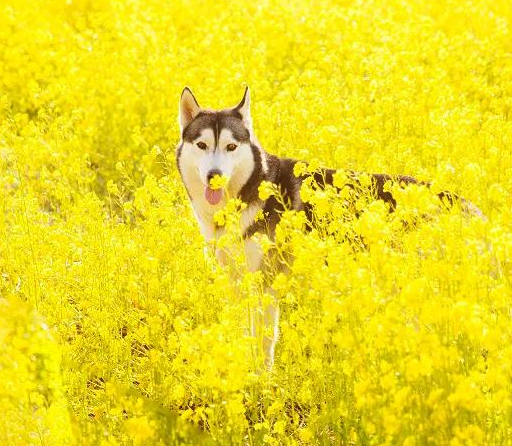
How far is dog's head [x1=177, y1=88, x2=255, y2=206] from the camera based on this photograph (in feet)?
19.1

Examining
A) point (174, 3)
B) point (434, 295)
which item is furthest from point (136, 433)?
point (174, 3)

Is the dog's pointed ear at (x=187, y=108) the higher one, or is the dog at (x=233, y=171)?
the dog's pointed ear at (x=187, y=108)

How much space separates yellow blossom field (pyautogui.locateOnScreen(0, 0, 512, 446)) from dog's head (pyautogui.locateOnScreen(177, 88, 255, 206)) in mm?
255

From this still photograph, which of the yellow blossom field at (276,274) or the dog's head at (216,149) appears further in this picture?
the dog's head at (216,149)

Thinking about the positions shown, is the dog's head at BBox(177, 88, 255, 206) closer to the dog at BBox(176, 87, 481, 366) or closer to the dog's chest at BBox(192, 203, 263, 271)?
the dog at BBox(176, 87, 481, 366)

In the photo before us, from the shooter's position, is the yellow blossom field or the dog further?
the dog

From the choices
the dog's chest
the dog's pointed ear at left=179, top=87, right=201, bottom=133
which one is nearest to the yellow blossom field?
the dog's chest

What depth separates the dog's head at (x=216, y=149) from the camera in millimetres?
5832

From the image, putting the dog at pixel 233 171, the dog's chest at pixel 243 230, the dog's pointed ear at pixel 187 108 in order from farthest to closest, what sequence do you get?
the dog's pointed ear at pixel 187 108, the dog at pixel 233 171, the dog's chest at pixel 243 230

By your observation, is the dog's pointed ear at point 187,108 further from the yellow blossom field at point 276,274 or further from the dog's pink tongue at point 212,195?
the dog's pink tongue at point 212,195

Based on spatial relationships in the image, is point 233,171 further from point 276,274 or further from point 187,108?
point 276,274

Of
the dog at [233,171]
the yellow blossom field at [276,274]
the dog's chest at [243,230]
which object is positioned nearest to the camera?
the yellow blossom field at [276,274]

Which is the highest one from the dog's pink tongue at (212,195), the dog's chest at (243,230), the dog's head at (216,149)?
the dog's head at (216,149)

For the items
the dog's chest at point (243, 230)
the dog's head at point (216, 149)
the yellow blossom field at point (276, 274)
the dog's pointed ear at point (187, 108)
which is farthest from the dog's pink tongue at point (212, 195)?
the dog's pointed ear at point (187, 108)
